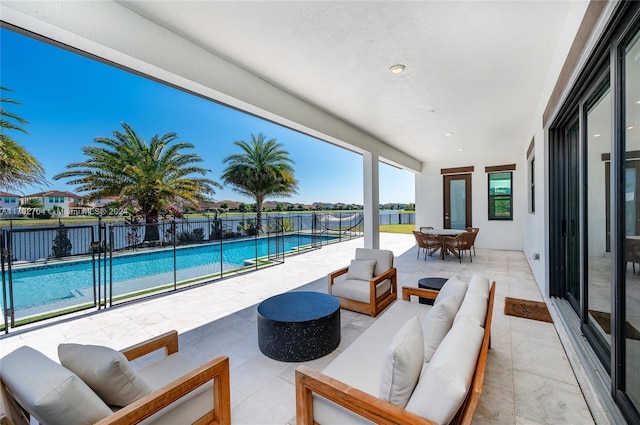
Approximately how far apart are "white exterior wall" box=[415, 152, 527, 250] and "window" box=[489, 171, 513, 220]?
0.11 metres

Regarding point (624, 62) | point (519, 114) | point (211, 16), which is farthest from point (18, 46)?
point (519, 114)

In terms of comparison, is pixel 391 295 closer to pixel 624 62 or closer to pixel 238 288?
pixel 238 288

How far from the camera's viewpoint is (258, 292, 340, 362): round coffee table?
7.97ft

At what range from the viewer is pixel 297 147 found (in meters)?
15.1

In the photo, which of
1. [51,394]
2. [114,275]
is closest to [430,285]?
[51,394]

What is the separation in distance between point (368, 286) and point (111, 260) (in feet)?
12.6

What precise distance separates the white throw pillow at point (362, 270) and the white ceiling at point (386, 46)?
8.16ft

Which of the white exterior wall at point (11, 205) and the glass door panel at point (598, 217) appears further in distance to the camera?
the white exterior wall at point (11, 205)

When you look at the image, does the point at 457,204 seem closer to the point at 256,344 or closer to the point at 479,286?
the point at 479,286

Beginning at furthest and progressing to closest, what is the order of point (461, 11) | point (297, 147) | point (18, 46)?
point (297, 147)
point (18, 46)
point (461, 11)

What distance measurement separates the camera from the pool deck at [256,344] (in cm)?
187

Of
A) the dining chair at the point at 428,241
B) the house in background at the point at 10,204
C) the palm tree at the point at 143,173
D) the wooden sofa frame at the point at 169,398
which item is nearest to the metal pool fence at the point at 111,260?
the house in background at the point at 10,204

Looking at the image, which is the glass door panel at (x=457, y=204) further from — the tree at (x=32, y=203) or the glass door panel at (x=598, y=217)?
the tree at (x=32, y=203)

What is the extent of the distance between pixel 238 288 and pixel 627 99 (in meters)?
4.86
